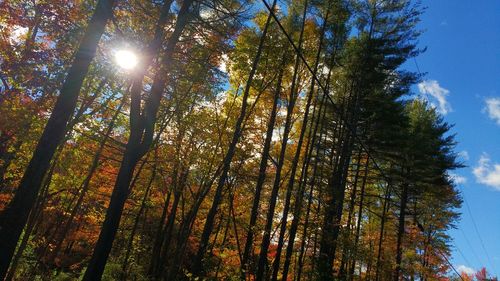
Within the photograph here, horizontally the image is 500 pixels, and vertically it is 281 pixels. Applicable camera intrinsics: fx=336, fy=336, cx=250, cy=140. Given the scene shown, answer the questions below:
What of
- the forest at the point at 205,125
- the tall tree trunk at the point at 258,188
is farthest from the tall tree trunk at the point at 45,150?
the tall tree trunk at the point at 258,188

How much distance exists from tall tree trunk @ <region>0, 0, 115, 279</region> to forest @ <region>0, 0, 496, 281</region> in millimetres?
19

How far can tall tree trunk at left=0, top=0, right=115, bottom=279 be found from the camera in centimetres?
472

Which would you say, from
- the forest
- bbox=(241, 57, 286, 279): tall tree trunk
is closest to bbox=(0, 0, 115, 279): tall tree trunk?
the forest

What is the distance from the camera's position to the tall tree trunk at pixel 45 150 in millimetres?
4719

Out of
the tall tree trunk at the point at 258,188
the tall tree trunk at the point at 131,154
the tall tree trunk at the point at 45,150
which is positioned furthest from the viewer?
the tall tree trunk at the point at 258,188

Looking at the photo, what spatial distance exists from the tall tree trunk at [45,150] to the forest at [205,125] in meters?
0.02

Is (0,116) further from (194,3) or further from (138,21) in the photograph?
(194,3)

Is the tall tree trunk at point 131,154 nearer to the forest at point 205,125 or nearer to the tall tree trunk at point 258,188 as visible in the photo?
the forest at point 205,125

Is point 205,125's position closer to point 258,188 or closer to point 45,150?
point 258,188

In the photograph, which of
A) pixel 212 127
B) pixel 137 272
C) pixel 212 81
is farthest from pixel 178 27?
pixel 137 272

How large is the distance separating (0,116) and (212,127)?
7.17m

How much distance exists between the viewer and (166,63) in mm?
7910

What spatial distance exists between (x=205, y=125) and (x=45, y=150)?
8660 mm

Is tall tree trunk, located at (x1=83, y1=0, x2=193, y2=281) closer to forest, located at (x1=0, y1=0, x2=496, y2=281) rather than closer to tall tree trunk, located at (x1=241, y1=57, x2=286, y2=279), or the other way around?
forest, located at (x1=0, y1=0, x2=496, y2=281)
